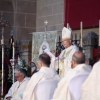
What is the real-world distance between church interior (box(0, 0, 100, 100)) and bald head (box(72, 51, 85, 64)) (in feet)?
12.7

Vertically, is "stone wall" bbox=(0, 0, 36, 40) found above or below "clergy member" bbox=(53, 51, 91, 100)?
above

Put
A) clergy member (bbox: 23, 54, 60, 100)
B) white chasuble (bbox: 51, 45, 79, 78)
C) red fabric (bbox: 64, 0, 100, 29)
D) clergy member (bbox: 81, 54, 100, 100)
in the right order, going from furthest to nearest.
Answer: red fabric (bbox: 64, 0, 100, 29)
white chasuble (bbox: 51, 45, 79, 78)
clergy member (bbox: 23, 54, 60, 100)
clergy member (bbox: 81, 54, 100, 100)

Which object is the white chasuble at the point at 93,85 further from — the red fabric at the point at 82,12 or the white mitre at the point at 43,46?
the red fabric at the point at 82,12

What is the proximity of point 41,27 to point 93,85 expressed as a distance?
8.30 m

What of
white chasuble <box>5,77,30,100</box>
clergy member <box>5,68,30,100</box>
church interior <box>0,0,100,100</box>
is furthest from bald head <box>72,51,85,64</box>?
church interior <box>0,0,100,100</box>

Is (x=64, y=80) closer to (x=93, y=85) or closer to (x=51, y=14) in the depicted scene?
(x=93, y=85)

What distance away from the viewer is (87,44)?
33.8ft

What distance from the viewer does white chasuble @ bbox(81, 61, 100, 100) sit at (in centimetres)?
516

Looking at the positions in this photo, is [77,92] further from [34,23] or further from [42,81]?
[34,23]

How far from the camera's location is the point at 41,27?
13.4 meters

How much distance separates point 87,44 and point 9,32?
3785mm

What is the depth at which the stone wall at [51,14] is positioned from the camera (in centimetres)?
1280

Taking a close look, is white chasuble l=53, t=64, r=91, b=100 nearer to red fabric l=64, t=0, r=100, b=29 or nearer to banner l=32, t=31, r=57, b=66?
banner l=32, t=31, r=57, b=66

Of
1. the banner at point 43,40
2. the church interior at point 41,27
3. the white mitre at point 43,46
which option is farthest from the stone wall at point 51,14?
the white mitre at point 43,46
